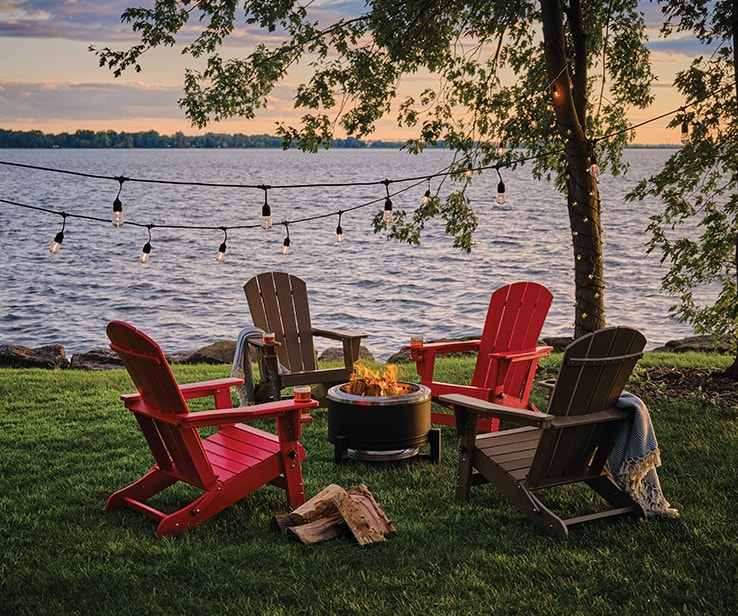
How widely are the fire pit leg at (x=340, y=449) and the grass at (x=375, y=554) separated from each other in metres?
0.06

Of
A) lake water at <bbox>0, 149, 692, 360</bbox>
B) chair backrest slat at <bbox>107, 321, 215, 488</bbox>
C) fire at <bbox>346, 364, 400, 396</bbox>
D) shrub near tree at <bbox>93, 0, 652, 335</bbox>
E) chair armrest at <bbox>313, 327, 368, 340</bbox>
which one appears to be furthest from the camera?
lake water at <bbox>0, 149, 692, 360</bbox>

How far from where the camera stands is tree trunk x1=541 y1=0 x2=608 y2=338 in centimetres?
642

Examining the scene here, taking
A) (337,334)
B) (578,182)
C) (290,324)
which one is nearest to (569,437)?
(337,334)

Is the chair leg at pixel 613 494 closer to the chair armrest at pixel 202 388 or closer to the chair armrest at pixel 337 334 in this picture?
the chair armrest at pixel 202 388

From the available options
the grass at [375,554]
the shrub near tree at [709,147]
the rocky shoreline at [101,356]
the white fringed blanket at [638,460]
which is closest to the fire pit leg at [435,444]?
the grass at [375,554]

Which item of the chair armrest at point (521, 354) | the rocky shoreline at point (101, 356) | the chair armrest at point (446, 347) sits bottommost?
the rocky shoreline at point (101, 356)

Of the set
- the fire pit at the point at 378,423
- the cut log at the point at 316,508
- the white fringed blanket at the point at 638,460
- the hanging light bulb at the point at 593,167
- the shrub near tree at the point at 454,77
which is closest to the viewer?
the cut log at the point at 316,508

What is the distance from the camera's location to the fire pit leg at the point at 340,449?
4.71 meters

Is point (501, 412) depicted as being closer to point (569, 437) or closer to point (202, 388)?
point (569, 437)

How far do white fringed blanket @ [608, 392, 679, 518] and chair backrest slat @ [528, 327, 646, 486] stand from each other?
0.23 feet

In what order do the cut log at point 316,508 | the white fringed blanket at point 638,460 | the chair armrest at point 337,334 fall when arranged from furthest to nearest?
the chair armrest at point 337,334 → the white fringed blanket at point 638,460 → the cut log at point 316,508

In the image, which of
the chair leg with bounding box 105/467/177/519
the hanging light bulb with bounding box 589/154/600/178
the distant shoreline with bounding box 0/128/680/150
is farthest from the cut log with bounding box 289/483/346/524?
the distant shoreline with bounding box 0/128/680/150

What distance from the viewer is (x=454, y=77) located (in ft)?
25.9

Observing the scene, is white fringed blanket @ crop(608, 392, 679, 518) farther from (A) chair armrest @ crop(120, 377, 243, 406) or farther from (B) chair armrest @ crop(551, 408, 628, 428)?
(A) chair armrest @ crop(120, 377, 243, 406)
